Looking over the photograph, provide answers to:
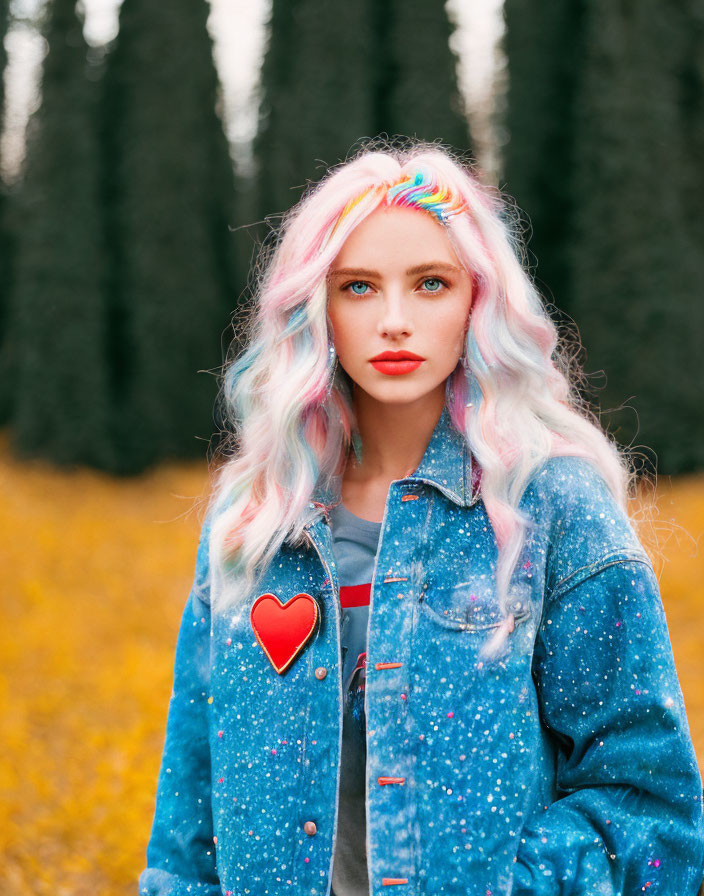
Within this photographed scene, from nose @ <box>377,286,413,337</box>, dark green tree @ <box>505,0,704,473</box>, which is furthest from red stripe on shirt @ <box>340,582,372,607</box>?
dark green tree @ <box>505,0,704,473</box>

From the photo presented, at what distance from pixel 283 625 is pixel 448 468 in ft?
1.33

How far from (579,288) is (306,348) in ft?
25.7

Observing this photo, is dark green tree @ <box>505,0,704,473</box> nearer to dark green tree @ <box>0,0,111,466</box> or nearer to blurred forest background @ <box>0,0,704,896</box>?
blurred forest background @ <box>0,0,704,896</box>

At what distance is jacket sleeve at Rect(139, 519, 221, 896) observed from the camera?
1696 millimetres

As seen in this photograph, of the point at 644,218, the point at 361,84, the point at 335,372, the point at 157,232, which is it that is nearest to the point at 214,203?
the point at 157,232

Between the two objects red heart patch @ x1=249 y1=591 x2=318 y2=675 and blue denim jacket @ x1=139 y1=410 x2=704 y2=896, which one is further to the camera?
red heart patch @ x1=249 y1=591 x2=318 y2=675

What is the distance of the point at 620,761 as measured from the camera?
1.47 m

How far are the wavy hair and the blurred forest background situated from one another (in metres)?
5.54

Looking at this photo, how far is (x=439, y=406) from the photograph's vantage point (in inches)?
71.2

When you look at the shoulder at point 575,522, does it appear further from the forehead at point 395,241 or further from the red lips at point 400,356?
the forehead at point 395,241

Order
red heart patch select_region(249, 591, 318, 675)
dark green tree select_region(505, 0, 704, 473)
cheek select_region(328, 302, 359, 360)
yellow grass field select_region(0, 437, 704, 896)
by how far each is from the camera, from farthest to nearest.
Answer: dark green tree select_region(505, 0, 704, 473) < yellow grass field select_region(0, 437, 704, 896) < cheek select_region(328, 302, 359, 360) < red heart patch select_region(249, 591, 318, 675)

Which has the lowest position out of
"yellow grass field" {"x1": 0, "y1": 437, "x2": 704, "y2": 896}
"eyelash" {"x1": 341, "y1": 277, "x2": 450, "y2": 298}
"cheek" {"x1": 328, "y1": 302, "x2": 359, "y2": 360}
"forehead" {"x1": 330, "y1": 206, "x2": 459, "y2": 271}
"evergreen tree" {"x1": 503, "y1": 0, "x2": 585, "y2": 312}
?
"yellow grass field" {"x1": 0, "y1": 437, "x2": 704, "y2": 896}

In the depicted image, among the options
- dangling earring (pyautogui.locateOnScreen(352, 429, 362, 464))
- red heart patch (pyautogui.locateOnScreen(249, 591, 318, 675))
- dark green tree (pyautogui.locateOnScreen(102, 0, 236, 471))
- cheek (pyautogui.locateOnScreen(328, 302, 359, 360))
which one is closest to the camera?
red heart patch (pyautogui.locateOnScreen(249, 591, 318, 675))

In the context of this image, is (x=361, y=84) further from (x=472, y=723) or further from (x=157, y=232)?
(x=472, y=723)
